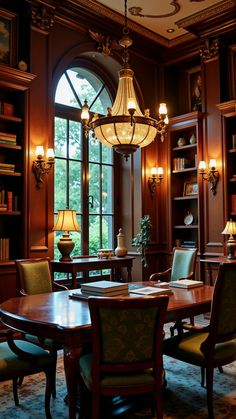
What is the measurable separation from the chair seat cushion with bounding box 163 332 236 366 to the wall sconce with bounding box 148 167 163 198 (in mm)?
3385

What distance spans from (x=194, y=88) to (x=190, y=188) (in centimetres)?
155

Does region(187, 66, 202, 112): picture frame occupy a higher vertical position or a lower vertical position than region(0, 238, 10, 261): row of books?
higher

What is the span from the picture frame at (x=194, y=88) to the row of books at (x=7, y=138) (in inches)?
112

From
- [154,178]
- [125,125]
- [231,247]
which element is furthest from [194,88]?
[125,125]

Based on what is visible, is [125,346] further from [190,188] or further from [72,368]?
[190,188]

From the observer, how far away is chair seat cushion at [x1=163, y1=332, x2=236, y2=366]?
248cm

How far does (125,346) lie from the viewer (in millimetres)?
1932

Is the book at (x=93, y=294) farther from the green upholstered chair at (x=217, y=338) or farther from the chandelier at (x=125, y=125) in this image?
the chandelier at (x=125, y=125)

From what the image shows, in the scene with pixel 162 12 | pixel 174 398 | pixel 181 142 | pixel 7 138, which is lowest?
pixel 174 398

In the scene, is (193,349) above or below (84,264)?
below

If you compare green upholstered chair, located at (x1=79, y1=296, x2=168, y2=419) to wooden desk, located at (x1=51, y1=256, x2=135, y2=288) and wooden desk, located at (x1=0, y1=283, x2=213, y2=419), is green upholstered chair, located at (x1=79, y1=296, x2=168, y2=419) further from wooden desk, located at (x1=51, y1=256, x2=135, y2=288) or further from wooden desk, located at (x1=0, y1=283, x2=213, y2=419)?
wooden desk, located at (x1=51, y1=256, x2=135, y2=288)

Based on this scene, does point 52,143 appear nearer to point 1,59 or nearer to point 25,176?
point 25,176

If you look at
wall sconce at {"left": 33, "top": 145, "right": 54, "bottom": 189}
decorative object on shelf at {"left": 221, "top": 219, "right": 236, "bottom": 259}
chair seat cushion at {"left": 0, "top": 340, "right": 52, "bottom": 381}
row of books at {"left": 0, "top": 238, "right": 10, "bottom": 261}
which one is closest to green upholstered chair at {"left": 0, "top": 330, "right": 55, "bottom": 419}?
chair seat cushion at {"left": 0, "top": 340, "right": 52, "bottom": 381}

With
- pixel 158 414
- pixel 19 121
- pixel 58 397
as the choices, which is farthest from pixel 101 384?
pixel 19 121
